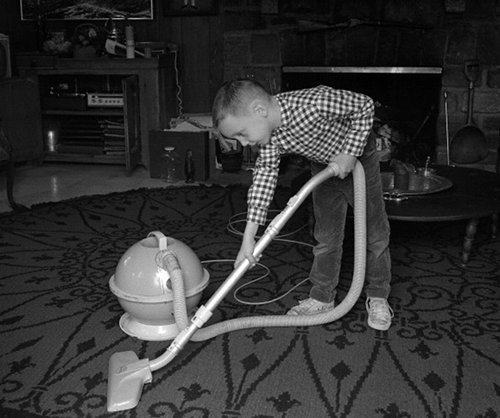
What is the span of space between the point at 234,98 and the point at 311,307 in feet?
2.48

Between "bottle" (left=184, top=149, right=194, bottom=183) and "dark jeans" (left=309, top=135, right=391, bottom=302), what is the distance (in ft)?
6.41

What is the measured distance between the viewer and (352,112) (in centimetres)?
170

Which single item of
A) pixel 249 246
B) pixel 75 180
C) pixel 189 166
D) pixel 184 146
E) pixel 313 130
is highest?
pixel 313 130

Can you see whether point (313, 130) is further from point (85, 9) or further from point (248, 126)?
point (85, 9)

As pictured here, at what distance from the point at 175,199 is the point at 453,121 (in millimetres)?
1788

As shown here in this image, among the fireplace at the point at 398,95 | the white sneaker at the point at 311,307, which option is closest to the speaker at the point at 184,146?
the fireplace at the point at 398,95

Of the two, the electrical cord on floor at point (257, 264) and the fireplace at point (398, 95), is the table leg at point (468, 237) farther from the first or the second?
the fireplace at point (398, 95)

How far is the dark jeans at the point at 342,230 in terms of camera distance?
1901 mm

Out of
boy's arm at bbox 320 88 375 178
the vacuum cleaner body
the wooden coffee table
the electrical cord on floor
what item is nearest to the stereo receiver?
the electrical cord on floor

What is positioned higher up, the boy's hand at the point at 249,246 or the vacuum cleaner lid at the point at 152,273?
the boy's hand at the point at 249,246

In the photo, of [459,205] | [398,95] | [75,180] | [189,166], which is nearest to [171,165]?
[189,166]

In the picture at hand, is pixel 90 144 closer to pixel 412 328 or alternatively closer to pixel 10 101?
pixel 10 101

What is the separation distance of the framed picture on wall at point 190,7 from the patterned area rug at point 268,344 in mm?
2245

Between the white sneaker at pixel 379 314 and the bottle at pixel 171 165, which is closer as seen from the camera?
the white sneaker at pixel 379 314
